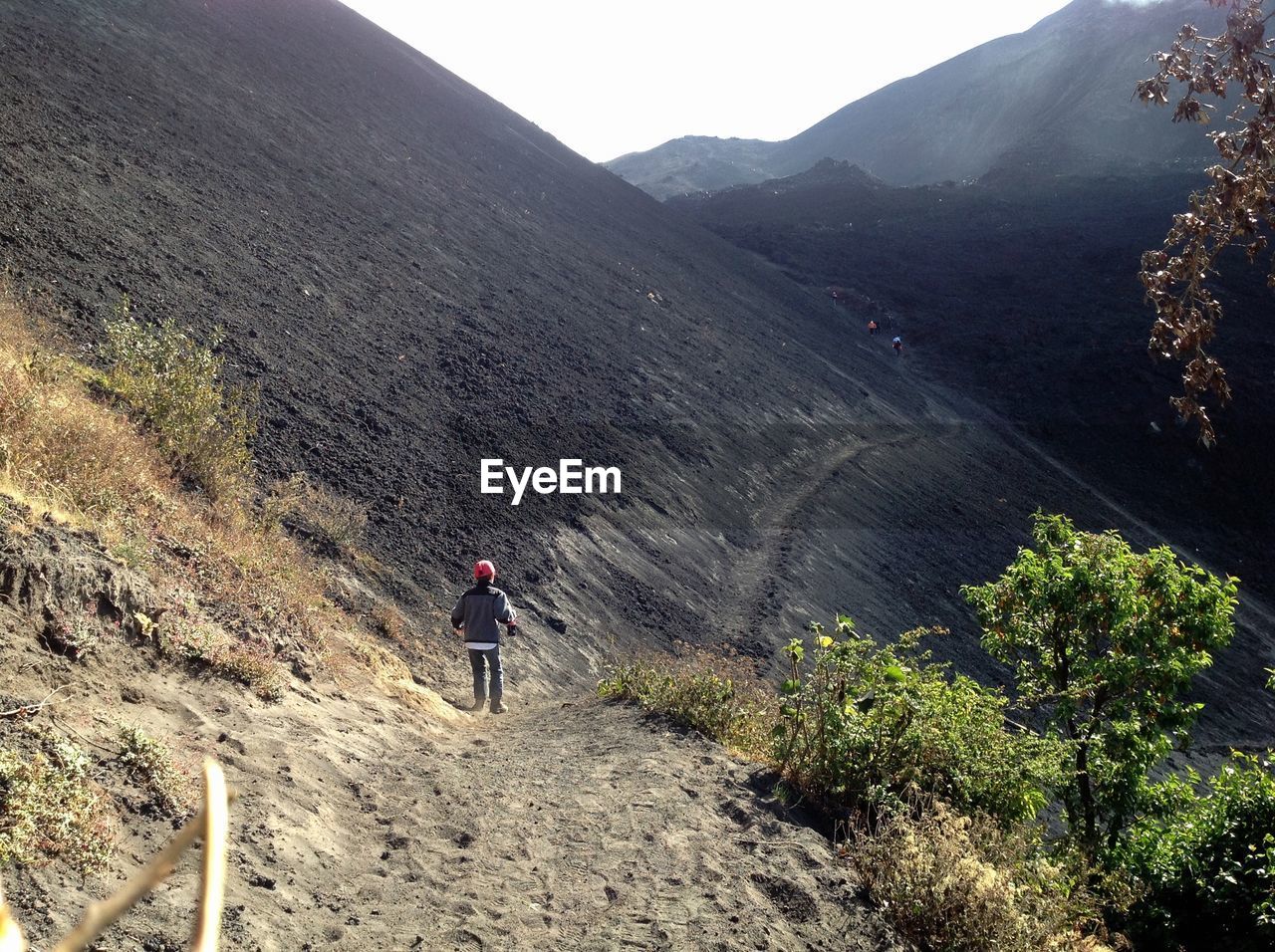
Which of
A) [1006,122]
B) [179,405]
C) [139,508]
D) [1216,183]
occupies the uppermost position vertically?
[1006,122]

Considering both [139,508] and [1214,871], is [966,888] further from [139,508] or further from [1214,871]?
[139,508]

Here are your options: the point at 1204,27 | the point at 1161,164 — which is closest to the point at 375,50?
the point at 1161,164

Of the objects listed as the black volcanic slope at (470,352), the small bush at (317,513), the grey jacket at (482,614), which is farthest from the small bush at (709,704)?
the small bush at (317,513)

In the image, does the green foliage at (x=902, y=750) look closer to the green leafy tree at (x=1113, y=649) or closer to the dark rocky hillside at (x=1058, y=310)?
the green leafy tree at (x=1113, y=649)

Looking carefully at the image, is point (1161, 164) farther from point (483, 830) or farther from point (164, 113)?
point (483, 830)

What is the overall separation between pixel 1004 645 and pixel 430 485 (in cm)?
839

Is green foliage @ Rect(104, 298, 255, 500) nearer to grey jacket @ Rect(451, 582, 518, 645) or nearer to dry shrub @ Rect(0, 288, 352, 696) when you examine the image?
dry shrub @ Rect(0, 288, 352, 696)

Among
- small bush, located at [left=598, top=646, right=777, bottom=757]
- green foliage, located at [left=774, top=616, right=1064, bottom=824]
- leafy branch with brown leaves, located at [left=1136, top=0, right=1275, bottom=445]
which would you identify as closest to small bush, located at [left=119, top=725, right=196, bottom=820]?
green foliage, located at [left=774, top=616, right=1064, bottom=824]

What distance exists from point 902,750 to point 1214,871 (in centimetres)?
232

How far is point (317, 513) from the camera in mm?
10969

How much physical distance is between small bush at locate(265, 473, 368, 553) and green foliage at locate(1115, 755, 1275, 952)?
8.73 metres

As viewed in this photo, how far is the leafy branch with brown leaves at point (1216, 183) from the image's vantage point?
4270 millimetres

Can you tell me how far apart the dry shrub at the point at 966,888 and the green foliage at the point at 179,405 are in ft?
24.3

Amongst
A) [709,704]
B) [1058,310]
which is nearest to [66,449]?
[709,704]
